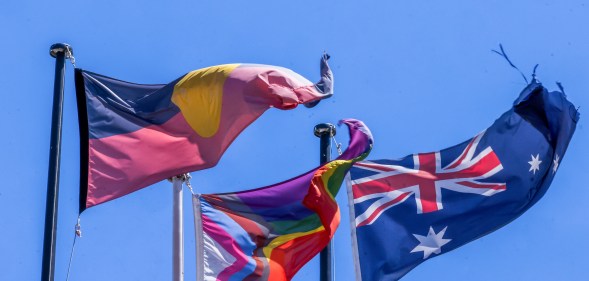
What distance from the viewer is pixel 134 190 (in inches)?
744

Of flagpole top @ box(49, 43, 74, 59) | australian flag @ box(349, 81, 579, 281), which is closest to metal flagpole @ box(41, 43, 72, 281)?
flagpole top @ box(49, 43, 74, 59)

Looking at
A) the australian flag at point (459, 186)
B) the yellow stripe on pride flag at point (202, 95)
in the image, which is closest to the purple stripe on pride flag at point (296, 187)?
the australian flag at point (459, 186)

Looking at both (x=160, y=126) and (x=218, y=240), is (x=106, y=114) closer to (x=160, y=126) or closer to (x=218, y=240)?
(x=160, y=126)

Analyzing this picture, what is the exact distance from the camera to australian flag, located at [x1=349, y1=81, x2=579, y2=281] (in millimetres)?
20031

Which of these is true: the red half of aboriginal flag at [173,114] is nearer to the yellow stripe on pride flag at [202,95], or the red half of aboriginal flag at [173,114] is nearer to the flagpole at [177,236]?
the yellow stripe on pride flag at [202,95]

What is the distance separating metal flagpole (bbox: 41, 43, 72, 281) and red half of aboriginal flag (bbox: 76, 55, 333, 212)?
1062 millimetres

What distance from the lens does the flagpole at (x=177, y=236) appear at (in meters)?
18.2

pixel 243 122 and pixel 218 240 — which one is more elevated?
pixel 243 122

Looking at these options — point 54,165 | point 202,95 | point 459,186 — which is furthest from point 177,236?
point 459,186

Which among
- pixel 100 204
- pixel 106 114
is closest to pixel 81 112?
pixel 106 114

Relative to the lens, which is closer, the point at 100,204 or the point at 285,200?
the point at 100,204

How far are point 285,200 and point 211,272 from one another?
1.49m

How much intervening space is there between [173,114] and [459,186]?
12.4 feet

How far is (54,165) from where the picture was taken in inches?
691
